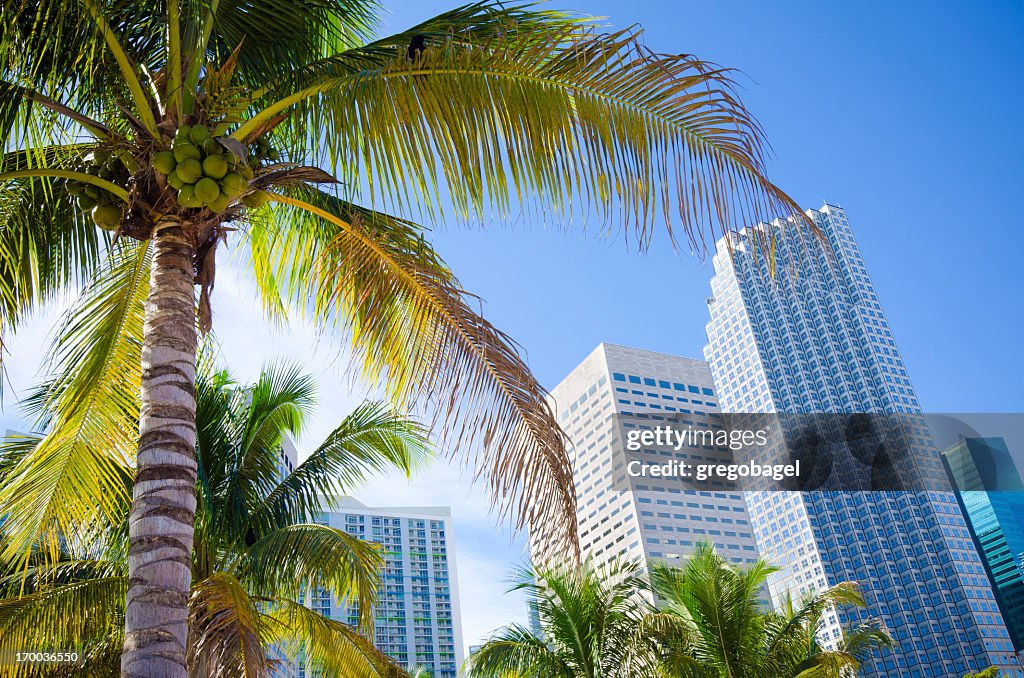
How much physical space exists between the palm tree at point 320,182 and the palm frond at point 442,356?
0.04 ft

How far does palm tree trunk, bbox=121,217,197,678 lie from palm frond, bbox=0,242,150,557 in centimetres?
120

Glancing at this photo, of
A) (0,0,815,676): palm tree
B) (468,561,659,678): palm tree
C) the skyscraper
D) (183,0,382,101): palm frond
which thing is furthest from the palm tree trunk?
the skyscraper

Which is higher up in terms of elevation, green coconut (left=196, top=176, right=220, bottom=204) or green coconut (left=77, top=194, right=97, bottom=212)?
green coconut (left=77, top=194, right=97, bottom=212)

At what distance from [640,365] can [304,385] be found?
311 feet

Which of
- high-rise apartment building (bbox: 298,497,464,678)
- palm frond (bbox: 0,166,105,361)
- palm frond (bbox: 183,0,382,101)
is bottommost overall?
palm frond (bbox: 0,166,105,361)

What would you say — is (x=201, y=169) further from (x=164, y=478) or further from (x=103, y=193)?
(x=164, y=478)

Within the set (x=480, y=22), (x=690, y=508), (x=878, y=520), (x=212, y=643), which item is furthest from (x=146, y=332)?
(x=690, y=508)

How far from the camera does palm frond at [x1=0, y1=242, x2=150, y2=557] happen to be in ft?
15.2

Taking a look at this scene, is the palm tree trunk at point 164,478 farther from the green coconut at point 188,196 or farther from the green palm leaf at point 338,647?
the green palm leaf at point 338,647

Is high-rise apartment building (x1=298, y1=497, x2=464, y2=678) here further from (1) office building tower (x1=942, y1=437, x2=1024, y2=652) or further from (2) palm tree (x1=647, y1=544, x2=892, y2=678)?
(2) palm tree (x1=647, y1=544, x2=892, y2=678)

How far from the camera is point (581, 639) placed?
39.8 feet

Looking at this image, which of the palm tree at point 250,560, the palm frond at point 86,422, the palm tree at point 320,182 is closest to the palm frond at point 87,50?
the palm tree at point 320,182

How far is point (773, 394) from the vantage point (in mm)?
97562

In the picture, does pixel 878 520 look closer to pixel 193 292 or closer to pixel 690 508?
pixel 690 508
